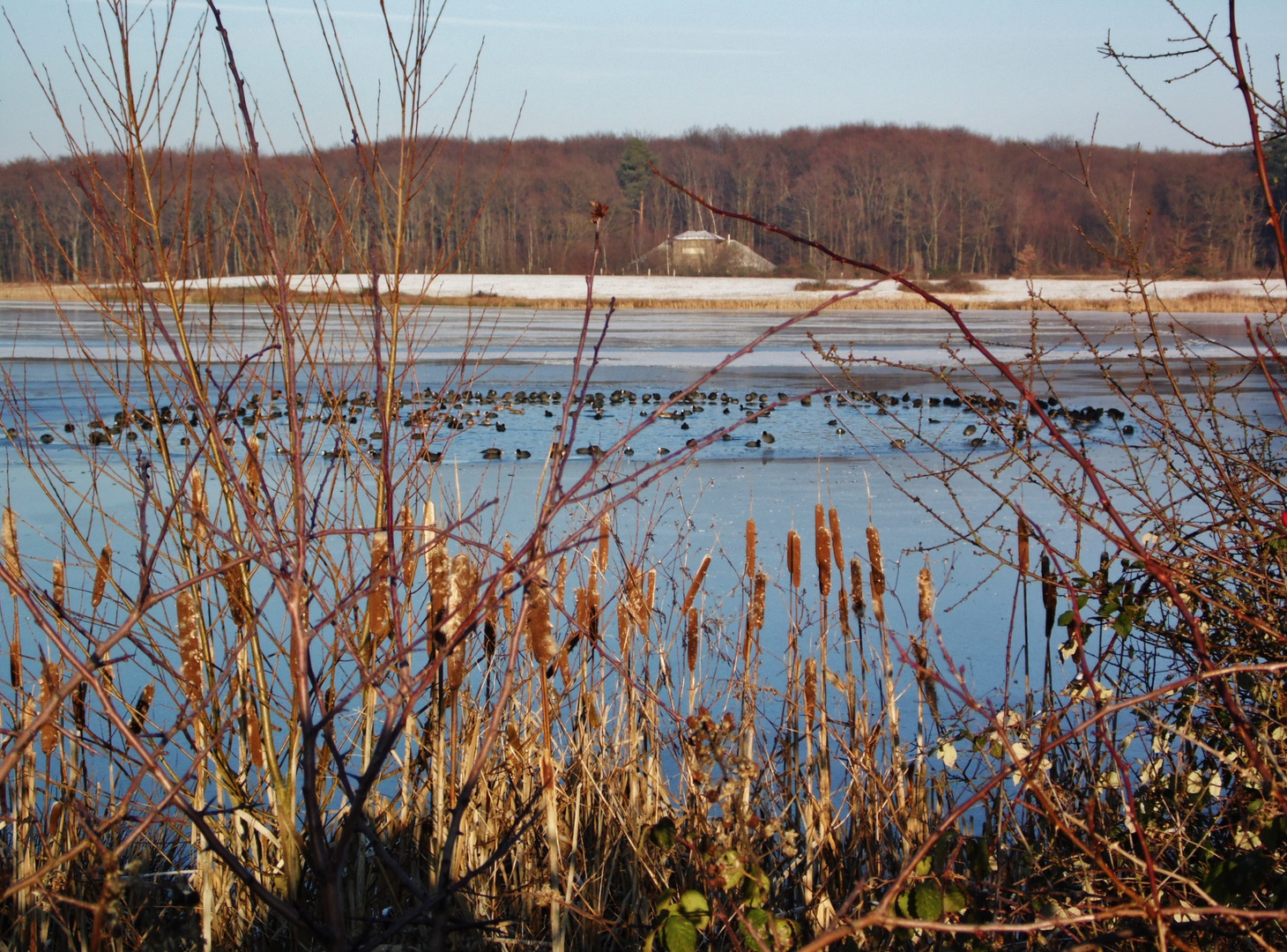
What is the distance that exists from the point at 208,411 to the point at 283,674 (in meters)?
2.81

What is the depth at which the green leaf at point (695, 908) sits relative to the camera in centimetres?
165

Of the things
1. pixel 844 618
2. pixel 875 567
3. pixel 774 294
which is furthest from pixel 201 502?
pixel 774 294

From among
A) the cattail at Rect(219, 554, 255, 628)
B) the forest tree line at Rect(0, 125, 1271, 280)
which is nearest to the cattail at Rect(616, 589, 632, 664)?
the cattail at Rect(219, 554, 255, 628)

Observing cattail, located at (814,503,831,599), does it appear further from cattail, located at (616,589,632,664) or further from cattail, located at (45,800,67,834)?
cattail, located at (45,800,67,834)

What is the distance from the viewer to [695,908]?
1.66 metres

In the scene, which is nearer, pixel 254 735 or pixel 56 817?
pixel 254 735

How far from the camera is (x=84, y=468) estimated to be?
8.45 metres

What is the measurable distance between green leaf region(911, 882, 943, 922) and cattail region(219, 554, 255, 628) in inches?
54.4

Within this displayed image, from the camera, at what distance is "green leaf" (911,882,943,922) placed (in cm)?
174

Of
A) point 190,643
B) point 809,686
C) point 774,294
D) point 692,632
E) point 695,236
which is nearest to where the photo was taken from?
point 190,643

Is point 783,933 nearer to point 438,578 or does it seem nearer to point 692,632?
point 438,578

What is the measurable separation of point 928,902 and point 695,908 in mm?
390

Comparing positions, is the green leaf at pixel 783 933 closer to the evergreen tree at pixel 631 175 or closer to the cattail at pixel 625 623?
the cattail at pixel 625 623

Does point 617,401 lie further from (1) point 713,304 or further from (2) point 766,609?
(1) point 713,304
